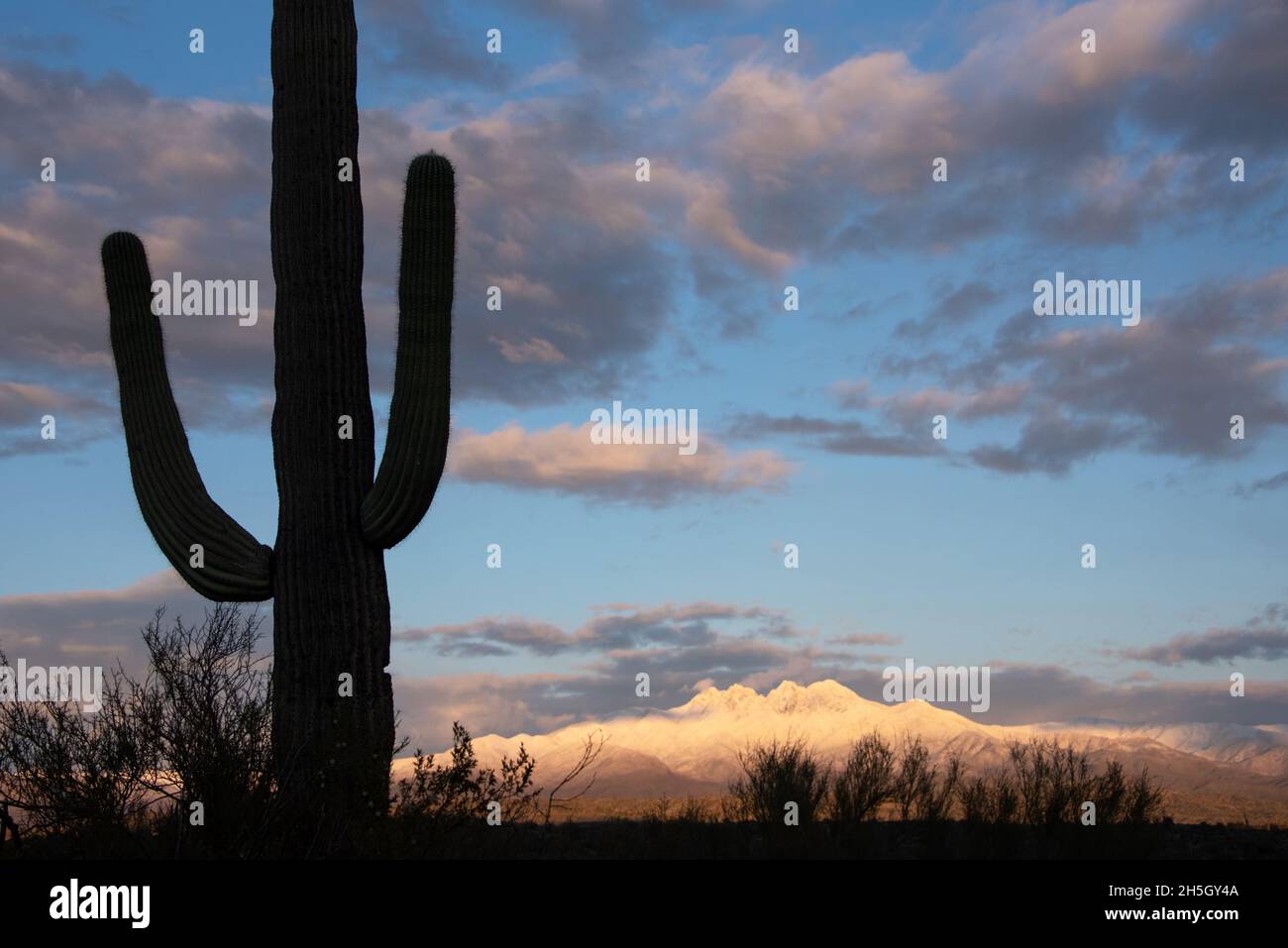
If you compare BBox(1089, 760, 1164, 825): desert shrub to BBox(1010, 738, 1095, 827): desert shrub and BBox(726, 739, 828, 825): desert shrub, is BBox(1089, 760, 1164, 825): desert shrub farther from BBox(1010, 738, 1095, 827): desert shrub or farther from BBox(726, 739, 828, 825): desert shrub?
BBox(726, 739, 828, 825): desert shrub

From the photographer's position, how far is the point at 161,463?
41.3 feet

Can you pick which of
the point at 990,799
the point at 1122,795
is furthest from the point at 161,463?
the point at 1122,795

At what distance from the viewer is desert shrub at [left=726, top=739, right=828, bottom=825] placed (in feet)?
51.9

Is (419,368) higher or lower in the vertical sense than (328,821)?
higher

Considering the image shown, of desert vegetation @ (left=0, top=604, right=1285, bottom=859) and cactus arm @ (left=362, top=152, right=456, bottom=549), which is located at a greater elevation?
cactus arm @ (left=362, top=152, right=456, bottom=549)

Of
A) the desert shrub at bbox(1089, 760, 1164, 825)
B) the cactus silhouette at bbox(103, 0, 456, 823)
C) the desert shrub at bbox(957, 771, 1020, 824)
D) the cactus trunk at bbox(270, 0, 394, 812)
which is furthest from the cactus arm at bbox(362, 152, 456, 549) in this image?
the desert shrub at bbox(1089, 760, 1164, 825)

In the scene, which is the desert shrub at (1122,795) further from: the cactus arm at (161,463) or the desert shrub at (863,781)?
the cactus arm at (161,463)

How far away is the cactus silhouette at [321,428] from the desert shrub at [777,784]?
598cm

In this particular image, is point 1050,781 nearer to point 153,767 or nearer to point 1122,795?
point 1122,795

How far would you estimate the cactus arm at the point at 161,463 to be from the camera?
1218 centimetres

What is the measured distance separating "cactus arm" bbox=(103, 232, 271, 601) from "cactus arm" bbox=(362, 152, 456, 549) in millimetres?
1398

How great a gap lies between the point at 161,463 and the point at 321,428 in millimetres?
1886
